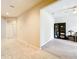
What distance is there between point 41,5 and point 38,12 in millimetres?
500

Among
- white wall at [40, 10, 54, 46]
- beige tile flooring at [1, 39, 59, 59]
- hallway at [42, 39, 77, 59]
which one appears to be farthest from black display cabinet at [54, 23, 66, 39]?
beige tile flooring at [1, 39, 59, 59]

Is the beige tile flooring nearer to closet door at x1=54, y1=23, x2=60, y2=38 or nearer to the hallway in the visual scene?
the hallway

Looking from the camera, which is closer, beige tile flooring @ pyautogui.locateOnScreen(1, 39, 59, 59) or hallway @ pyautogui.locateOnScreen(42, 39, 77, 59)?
beige tile flooring @ pyautogui.locateOnScreen(1, 39, 59, 59)

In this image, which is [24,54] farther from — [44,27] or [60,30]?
[60,30]

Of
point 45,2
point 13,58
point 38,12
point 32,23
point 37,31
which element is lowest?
point 13,58

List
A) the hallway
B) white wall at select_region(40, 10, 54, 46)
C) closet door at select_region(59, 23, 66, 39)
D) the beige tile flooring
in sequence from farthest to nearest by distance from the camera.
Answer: closet door at select_region(59, 23, 66, 39)
white wall at select_region(40, 10, 54, 46)
the hallway
the beige tile flooring

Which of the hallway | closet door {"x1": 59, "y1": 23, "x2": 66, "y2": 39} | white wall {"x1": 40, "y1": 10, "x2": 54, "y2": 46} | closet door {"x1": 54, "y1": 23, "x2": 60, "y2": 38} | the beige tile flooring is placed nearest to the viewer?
the beige tile flooring

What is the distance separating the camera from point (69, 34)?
9.54 meters

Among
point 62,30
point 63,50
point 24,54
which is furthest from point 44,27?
point 62,30

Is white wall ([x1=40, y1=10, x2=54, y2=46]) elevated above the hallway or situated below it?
above

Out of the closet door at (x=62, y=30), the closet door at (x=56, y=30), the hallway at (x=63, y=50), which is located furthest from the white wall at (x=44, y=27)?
the closet door at (x=56, y=30)

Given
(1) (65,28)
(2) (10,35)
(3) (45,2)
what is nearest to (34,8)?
(3) (45,2)

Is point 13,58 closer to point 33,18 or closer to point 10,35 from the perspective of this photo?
point 33,18

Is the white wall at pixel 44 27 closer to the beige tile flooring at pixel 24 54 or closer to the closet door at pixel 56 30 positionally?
the beige tile flooring at pixel 24 54
